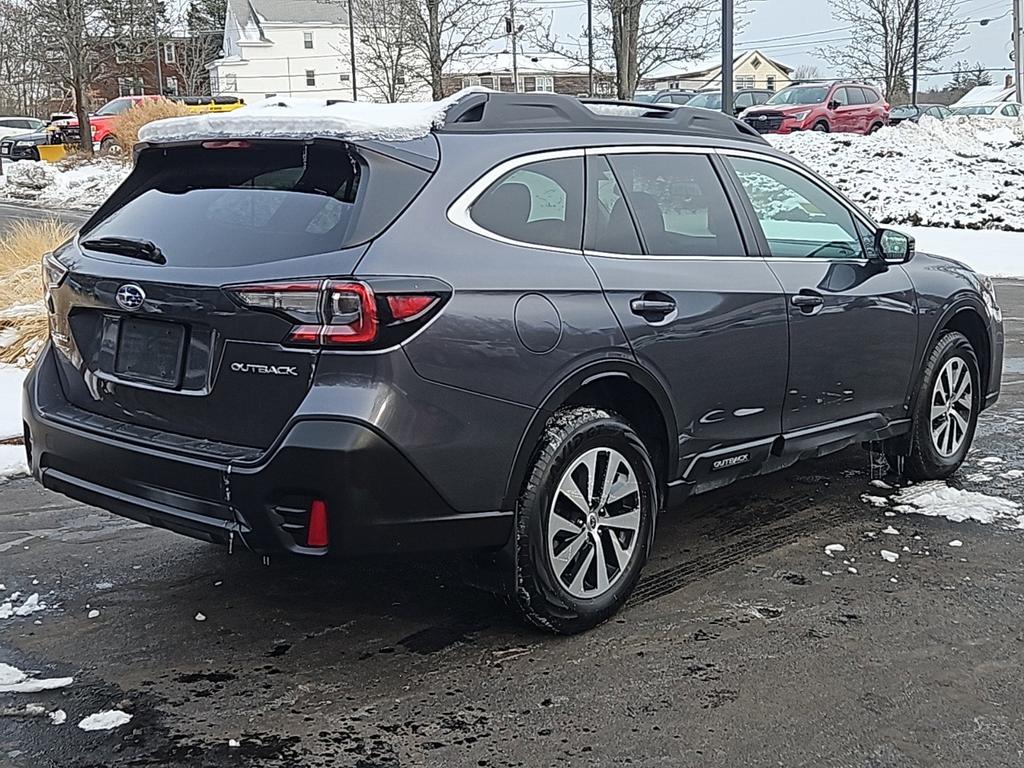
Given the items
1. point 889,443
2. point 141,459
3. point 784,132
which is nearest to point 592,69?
point 784,132

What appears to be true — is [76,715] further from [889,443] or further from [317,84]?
[317,84]

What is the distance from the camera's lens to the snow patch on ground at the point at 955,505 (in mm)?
5375

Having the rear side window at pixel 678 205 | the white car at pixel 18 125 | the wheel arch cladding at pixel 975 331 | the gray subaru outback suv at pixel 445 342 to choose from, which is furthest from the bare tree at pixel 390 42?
the gray subaru outback suv at pixel 445 342

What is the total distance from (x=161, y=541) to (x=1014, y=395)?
5695 millimetres

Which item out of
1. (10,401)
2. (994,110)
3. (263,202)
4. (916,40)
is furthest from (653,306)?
(916,40)

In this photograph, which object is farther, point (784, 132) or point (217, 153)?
point (784, 132)

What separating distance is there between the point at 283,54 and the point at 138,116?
44846 mm

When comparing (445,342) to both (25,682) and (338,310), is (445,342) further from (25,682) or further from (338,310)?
(25,682)

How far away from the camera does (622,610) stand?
4.32 meters

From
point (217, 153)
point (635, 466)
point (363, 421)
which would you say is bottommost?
point (635, 466)

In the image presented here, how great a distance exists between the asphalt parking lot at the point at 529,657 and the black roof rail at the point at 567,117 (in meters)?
1.55

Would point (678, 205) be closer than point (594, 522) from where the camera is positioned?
No

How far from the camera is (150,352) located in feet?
12.5

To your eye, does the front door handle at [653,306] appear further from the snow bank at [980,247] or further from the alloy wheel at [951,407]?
the snow bank at [980,247]
